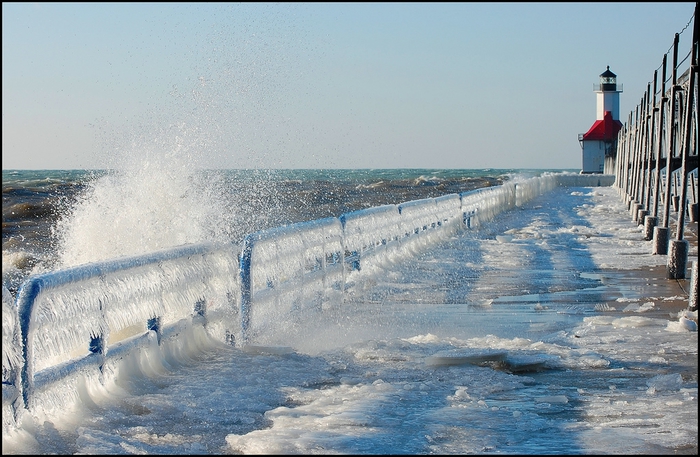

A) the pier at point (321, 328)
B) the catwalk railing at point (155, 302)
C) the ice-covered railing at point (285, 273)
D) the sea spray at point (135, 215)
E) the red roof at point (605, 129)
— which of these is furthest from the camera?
the red roof at point (605, 129)

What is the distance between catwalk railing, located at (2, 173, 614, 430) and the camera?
4.95 m

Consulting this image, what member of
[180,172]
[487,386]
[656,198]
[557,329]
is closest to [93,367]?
[487,386]

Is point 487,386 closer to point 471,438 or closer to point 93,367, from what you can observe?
point 471,438

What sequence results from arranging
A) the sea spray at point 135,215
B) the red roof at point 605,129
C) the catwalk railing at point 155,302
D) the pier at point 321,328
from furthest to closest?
the red roof at point 605,129 → the sea spray at point 135,215 → the pier at point 321,328 → the catwalk railing at point 155,302

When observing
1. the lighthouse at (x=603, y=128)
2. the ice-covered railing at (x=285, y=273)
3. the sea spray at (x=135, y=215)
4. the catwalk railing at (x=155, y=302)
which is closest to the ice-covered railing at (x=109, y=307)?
the catwalk railing at (x=155, y=302)

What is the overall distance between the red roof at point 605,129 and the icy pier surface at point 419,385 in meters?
79.1

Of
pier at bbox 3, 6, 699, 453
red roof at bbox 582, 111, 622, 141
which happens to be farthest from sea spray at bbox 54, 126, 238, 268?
red roof at bbox 582, 111, 622, 141

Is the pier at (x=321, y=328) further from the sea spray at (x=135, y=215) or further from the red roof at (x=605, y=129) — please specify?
the red roof at (x=605, y=129)

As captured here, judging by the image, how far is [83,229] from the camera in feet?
50.8

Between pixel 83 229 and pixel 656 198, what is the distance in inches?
430

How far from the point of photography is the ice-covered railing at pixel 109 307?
16.5ft

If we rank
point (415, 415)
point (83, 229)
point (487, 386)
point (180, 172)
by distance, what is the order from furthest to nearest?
point (180, 172)
point (83, 229)
point (487, 386)
point (415, 415)

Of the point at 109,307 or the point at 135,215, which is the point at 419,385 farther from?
the point at 135,215

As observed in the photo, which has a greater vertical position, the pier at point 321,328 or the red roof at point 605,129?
the red roof at point 605,129
